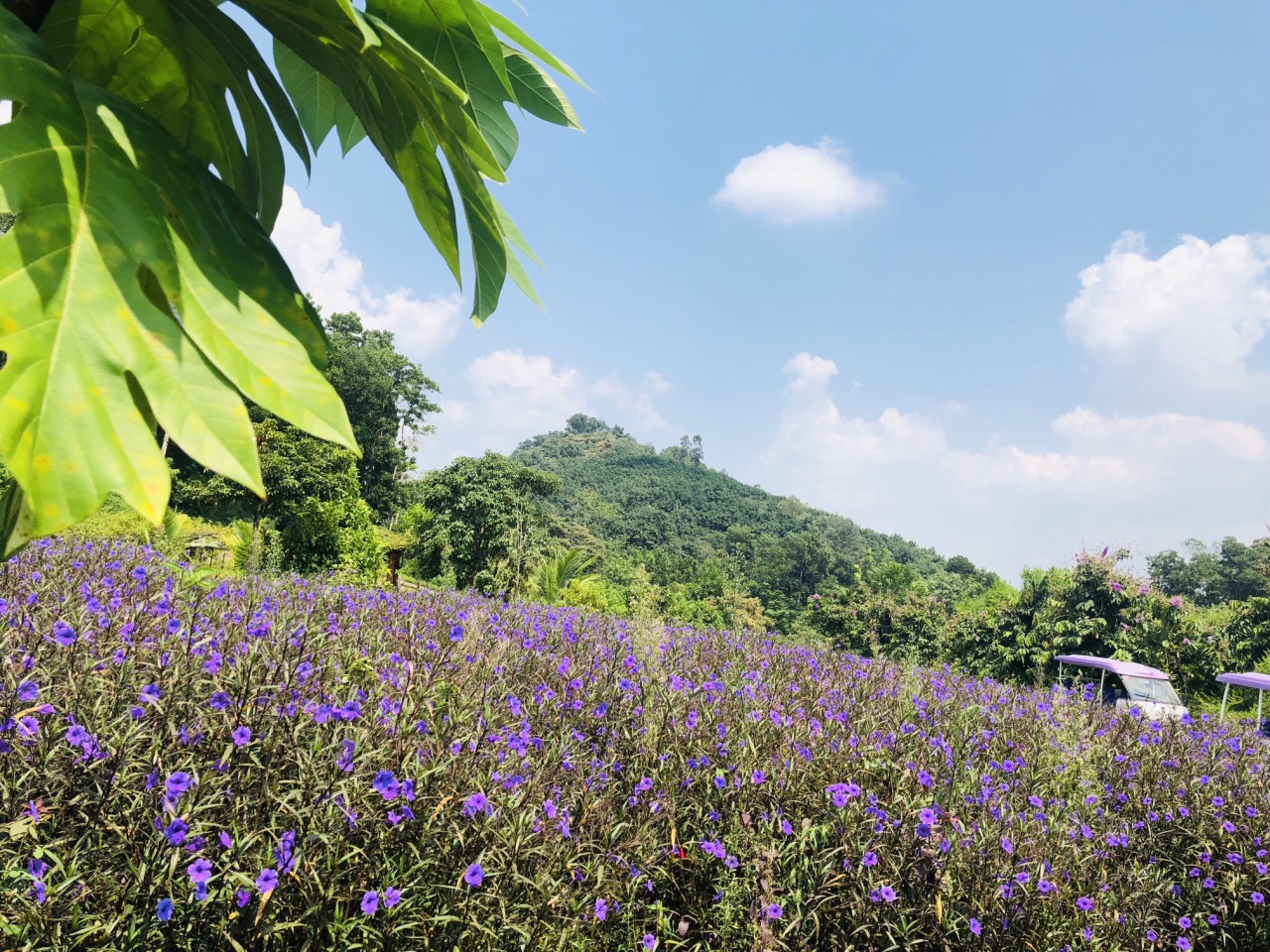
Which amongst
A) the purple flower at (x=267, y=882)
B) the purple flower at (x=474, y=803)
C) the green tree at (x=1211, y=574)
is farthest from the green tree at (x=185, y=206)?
the green tree at (x=1211, y=574)

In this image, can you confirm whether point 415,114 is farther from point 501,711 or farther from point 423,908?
point 501,711

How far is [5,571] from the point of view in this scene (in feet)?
10.1

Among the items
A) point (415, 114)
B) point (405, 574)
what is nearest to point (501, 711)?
point (415, 114)

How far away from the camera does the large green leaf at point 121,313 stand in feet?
0.98

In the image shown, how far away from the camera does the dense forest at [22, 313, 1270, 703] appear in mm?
13633

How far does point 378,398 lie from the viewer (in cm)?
3531

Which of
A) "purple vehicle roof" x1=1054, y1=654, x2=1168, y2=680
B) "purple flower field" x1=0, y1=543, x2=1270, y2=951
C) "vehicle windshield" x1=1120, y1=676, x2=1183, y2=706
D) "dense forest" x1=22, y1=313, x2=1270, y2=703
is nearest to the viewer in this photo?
"purple flower field" x1=0, y1=543, x2=1270, y2=951

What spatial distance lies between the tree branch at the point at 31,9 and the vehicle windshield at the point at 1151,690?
15021 mm

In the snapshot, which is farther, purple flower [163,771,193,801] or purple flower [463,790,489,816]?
purple flower [463,790,489,816]

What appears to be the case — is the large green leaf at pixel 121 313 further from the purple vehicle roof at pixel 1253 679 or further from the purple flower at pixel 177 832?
the purple vehicle roof at pixel 1253 679

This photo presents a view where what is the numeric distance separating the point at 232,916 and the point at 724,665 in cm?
334

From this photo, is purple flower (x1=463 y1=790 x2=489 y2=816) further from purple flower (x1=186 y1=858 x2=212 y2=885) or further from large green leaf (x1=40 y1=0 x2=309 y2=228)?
large green leaf (x1=40 y1=0 x2=309 y2=228)

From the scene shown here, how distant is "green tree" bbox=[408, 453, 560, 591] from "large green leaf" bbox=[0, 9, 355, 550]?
897 inches

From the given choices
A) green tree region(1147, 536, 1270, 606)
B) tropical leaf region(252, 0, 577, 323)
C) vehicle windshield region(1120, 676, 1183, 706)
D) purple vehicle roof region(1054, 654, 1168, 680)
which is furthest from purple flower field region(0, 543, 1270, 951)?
green tree region(1147, 536, 1270, 606)
